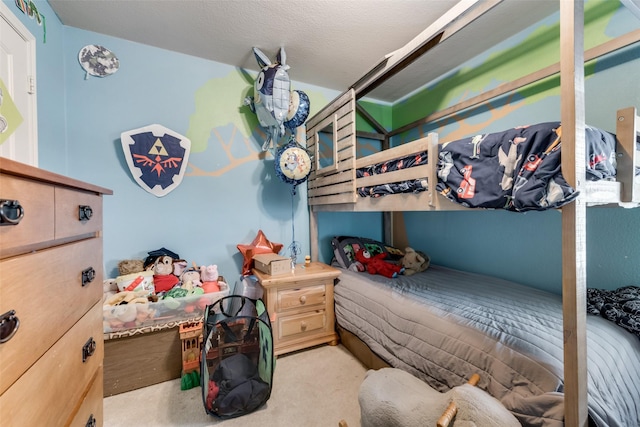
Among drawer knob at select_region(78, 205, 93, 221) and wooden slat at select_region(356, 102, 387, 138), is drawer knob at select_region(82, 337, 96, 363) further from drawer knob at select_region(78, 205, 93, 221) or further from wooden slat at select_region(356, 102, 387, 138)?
wooden slat at select_region(356, 102, 387, 138)

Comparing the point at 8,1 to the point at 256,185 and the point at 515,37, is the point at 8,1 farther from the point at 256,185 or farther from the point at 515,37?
the point at 515,37

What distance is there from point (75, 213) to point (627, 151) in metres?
2.08

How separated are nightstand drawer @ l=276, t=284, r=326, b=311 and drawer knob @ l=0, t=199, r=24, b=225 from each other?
1606mm

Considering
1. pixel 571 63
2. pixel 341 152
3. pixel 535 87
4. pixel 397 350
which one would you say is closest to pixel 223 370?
pixel 397 350

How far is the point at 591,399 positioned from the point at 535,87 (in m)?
1.95

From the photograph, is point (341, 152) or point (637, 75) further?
point (341, 152)

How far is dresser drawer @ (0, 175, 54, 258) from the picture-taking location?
0.49 meters

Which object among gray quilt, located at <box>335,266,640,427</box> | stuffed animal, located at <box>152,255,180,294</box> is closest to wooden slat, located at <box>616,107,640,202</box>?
gray quilt, located at <box>335,266,640,427</box>

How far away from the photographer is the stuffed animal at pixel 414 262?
2.35 metres

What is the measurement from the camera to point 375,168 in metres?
1.76

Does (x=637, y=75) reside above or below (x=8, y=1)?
below

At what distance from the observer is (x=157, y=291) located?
1.83m

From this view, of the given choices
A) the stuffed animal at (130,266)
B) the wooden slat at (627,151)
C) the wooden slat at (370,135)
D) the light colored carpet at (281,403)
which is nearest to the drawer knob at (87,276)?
the light colored carpet at (281,403)

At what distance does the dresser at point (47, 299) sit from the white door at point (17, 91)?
3.14 feet
